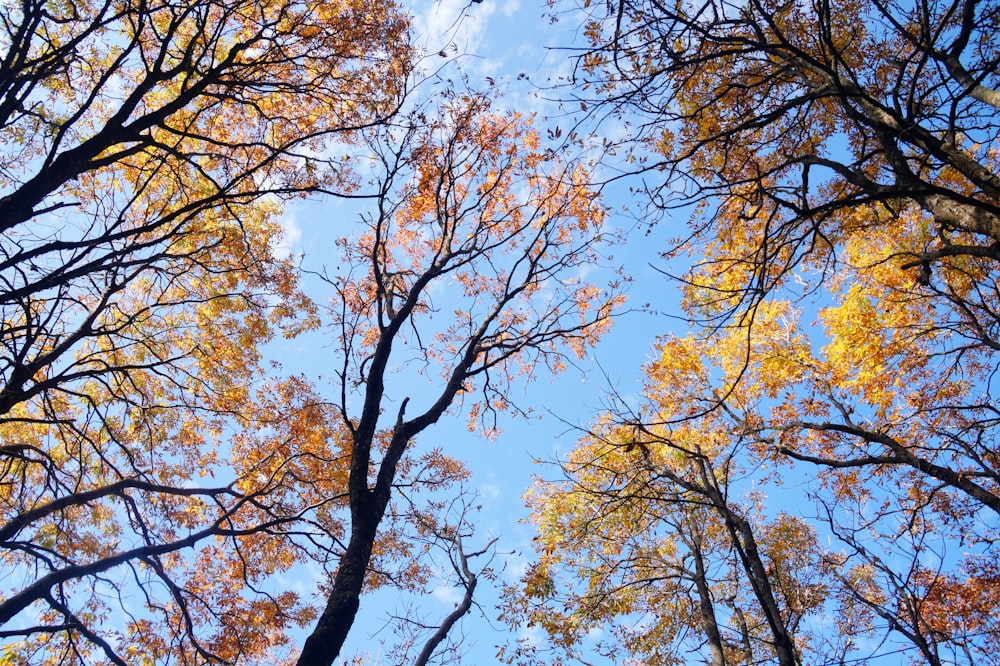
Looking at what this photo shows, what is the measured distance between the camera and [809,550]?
340 inches

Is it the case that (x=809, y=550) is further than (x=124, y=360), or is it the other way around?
(x=809, y=550)

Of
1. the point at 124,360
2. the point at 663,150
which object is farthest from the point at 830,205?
the point at 124,360

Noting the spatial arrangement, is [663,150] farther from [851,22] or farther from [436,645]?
[436,645]

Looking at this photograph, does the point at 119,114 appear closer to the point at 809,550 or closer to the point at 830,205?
the point at 830,205

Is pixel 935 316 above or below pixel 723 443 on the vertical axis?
above

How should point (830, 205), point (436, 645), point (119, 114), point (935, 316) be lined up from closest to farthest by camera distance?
point (830, 205) → point (119, 114) → point (436, 645) → point (935, 316)

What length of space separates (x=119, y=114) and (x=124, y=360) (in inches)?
167

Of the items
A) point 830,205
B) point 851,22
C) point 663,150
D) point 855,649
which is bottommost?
point 855,649

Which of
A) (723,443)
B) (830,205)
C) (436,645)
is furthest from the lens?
(723,443)

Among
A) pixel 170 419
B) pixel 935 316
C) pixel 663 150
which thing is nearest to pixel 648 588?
pixel 935 316

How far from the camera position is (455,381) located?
7641 mm

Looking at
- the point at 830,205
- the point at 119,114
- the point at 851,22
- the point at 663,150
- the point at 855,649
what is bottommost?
the point at 855,649

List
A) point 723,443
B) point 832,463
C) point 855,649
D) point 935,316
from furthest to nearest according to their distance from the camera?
1. point 723,443
2. point 935,316
3. point 855,649
4. point 832,463

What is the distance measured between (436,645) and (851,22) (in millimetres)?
8816
